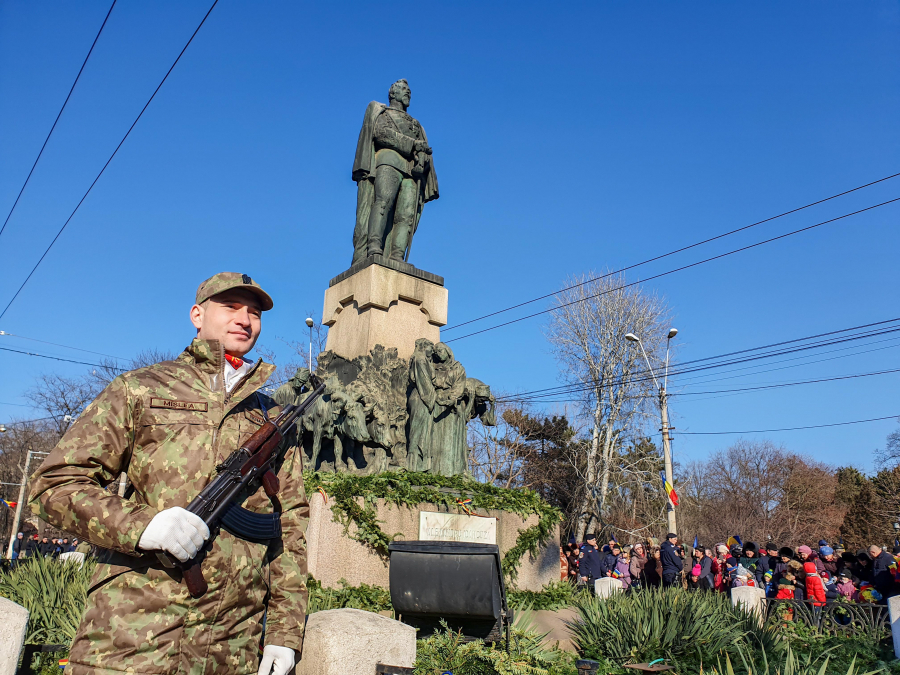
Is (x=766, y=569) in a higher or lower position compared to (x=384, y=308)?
lower

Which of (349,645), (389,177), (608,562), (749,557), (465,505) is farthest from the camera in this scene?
(608,562)

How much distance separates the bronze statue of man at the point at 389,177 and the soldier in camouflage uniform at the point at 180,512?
8311 mm

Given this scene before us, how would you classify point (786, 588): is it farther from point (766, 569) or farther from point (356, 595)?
point (356, 595)

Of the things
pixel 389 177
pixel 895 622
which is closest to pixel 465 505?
pixel 895 622

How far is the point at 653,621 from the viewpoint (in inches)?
219

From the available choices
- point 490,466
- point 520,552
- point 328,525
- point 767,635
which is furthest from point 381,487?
point 490,466

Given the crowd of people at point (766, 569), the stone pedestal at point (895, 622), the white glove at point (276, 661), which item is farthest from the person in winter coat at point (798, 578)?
the white glove at point (276, 661)

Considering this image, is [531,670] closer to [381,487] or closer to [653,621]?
[653,621]

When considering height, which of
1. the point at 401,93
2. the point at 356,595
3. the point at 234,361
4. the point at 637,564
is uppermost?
the point at 401,93

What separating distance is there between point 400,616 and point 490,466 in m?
26.9

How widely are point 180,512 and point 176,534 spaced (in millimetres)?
64

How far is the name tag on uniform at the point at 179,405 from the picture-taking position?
7.27ft

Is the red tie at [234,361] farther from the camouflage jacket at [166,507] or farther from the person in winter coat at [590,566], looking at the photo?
the person in winter coat at [590,566]

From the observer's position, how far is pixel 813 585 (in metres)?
9.03
